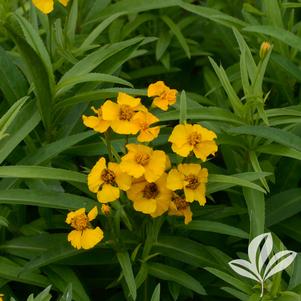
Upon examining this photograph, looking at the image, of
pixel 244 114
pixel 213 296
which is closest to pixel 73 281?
pixel 213 296

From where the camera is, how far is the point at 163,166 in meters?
1.45

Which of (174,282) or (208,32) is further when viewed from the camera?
(208,32)

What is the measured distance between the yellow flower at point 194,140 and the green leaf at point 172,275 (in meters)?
0.36

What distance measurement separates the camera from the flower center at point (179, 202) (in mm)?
1522

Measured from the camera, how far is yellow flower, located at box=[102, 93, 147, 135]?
1.45 meters

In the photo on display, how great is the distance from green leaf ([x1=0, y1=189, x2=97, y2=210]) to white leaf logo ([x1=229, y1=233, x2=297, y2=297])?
397mm

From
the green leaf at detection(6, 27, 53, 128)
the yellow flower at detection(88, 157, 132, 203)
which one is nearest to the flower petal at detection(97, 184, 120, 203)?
the yellow flower at detection(88, 157, 132, 203)

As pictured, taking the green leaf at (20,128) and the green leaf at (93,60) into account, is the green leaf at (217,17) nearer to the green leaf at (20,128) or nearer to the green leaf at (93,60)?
the green leaf at (93,60)

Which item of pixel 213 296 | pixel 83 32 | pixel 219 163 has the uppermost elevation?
pixel 83 32

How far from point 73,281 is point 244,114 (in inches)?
24.0

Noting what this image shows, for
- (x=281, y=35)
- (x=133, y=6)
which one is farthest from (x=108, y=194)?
(x=133, y=6)

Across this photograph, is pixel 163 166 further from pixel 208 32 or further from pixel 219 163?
pixel 208 32

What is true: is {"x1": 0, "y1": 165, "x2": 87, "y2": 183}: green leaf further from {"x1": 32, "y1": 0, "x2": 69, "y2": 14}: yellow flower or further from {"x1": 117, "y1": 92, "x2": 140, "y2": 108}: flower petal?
{"x1": 32, "y1": 0, "x2": 69, "y2": 14}: yellow flower

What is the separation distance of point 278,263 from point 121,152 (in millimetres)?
521
